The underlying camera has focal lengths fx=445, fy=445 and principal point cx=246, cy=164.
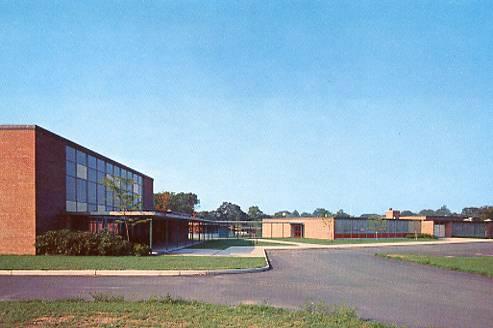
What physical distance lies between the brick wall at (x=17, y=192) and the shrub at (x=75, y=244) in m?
0.69

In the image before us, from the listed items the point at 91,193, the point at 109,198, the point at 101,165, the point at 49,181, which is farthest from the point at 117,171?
the point at 49,181

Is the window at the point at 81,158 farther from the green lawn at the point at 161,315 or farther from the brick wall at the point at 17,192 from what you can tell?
the green lawn at the point at 161,315

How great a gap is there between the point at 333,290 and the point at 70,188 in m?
21.2

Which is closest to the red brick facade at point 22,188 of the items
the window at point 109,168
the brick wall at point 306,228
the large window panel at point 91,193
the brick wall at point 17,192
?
the brick wall at point 17,192

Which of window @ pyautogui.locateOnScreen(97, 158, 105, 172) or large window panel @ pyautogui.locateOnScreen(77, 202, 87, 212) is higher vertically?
window @ pyautogui.locateOnScreen(97, 158, 105, 172)

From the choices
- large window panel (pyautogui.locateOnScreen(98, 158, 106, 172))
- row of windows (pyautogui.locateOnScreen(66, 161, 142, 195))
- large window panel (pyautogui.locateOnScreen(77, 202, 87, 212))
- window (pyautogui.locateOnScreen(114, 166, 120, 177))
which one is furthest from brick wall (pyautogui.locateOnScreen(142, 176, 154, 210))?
large window panel (pyautogui.locateOnScreen(77, 202, 87, 212))

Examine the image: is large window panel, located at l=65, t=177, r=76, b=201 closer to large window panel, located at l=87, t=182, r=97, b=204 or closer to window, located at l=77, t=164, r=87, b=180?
window, located at l=77, t=164, r=87, b=180

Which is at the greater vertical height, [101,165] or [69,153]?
[69,153]

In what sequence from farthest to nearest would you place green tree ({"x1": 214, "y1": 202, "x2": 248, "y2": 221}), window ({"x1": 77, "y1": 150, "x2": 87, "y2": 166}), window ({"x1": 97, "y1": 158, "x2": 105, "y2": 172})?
green tree ({"x1": 214, "y1": 202, "x2": 248, "y2": 221})
window ({"x1": 97, "y1": 158, "x2": 105, "y2": 172})
window ({"x1": 77, "y1": 150, "x2": 87, "y2": 166})

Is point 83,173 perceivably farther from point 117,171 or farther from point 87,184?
point 117,171

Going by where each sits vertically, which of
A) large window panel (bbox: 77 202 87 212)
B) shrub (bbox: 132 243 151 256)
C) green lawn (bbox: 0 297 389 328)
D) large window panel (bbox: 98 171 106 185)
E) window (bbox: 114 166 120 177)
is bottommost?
shrub (bbox: 132 243 151 256)

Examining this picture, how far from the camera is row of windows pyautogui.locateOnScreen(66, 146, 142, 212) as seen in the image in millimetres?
29116

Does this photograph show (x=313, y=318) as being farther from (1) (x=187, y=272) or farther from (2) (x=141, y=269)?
(2) (x=141, y=269)

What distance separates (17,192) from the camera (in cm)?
2458
